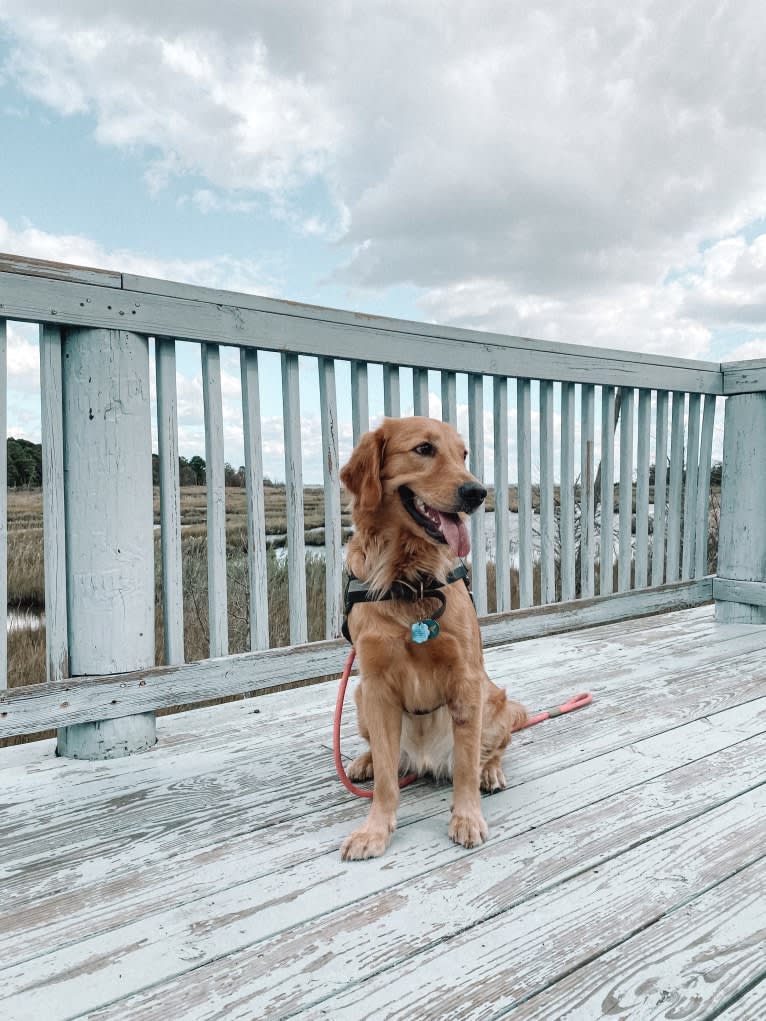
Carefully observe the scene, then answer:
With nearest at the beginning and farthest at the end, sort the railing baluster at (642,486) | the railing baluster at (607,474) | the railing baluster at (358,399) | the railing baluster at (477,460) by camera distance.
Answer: the railing baluster at (358,399)
the railing baluster at (477,460)
the railing baluster at (607,474)
the railing baluster at (642,486)

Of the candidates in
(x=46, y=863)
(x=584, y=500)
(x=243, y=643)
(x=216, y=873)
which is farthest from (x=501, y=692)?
(x=243, y=643)

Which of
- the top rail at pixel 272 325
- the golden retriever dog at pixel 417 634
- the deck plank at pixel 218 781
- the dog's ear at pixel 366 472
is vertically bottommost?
the deck plank at pixel 218 781

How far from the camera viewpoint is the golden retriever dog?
153 centimetres

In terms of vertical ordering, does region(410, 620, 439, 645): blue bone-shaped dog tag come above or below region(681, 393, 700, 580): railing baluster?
below

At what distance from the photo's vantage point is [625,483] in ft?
11.1

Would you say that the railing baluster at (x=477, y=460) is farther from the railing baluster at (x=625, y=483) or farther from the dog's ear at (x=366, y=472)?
the dog's ear at (x=366, y=472)

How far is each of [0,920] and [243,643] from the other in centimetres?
211

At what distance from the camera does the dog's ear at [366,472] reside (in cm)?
167

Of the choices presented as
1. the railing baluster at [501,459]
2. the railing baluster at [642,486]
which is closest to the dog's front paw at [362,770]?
the railing baluster at [501,459]

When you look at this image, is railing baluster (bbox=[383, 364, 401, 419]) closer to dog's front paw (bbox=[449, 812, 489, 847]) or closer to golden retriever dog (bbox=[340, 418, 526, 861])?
golden retriever dog (bbox=[340, 418, 526, 861])

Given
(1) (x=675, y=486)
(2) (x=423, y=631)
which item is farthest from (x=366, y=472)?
(1) (x=675, y=486)

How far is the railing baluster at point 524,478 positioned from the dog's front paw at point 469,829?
157 cm

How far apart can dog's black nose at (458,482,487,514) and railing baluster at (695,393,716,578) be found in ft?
8.28

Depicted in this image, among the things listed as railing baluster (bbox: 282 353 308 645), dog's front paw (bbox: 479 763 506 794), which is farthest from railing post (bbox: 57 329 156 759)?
dog's front paw (bbox: 479 763 506 794)
